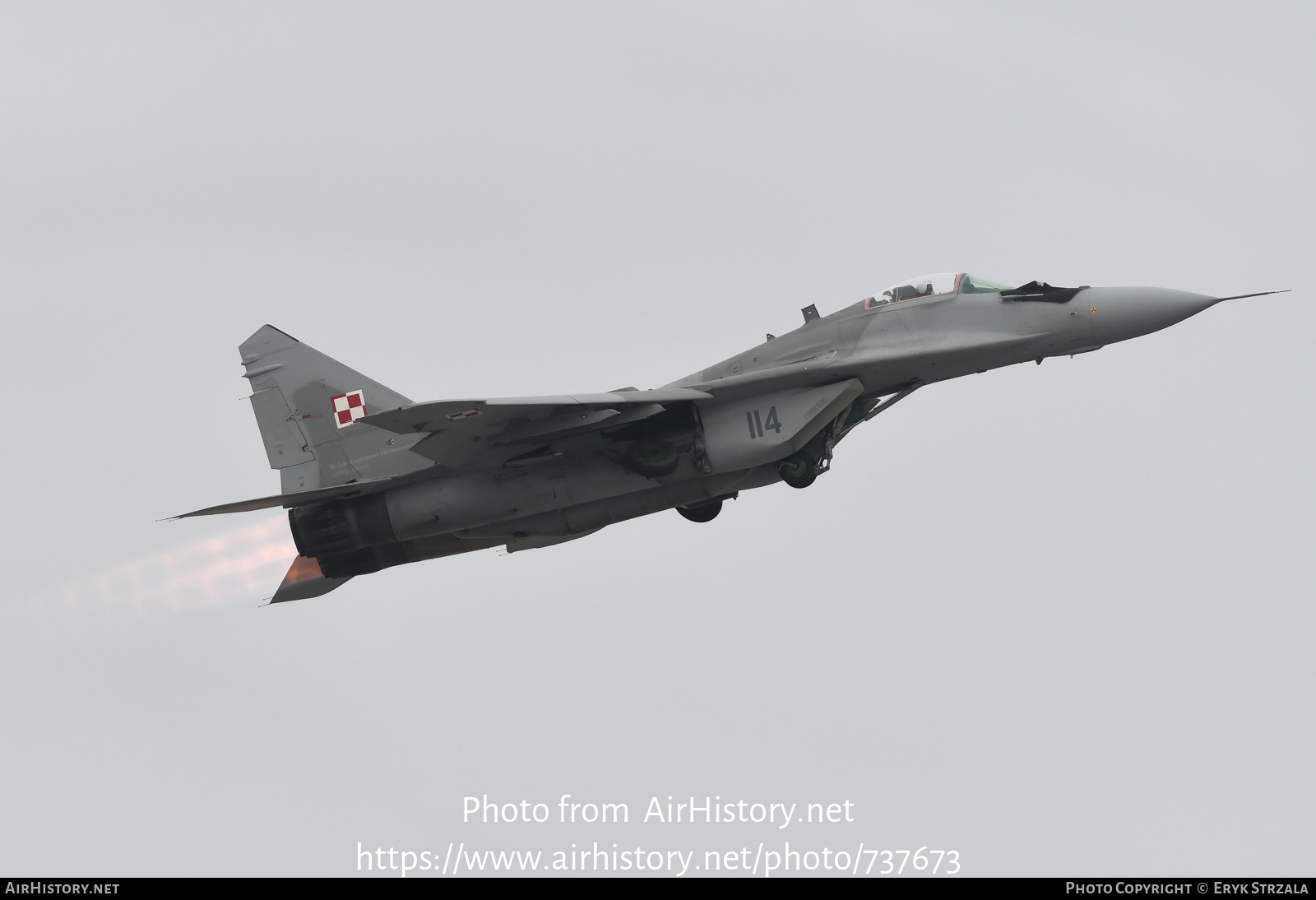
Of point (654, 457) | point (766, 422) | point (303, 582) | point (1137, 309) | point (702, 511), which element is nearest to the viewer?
point (1137, 309)

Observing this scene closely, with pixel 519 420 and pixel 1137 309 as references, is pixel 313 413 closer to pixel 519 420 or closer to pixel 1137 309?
pixel 519 420

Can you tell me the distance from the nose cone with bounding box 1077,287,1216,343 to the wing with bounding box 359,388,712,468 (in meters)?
5.49

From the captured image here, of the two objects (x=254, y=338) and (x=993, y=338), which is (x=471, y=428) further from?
(x=993, y=338)

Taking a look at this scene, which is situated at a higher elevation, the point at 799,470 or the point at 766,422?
the point at 766,422

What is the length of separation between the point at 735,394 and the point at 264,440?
7.44m

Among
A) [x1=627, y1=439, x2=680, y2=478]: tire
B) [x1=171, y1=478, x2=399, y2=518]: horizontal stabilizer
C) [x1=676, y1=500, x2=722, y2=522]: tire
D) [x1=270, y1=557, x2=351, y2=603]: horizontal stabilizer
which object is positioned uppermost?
[x1=171, y1=478, x2=399, y2=518]: horizontal stabilizer

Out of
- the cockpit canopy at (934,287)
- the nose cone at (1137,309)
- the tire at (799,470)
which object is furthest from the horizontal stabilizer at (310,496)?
the nose cone at (1137,309)

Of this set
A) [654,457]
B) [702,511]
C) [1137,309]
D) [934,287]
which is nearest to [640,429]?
[654,457]

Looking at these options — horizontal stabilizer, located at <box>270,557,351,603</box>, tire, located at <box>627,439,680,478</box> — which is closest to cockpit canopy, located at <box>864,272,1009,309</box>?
tire, located at <box>627,439,680,478</box>

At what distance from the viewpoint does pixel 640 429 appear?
20.8m

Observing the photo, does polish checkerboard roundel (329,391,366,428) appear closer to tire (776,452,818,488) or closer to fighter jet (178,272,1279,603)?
fighter jet (178,272,1279,603)

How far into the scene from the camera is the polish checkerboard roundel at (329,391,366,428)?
885 inches

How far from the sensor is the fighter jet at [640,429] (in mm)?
20219

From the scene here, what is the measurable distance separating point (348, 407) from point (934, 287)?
352 inches
